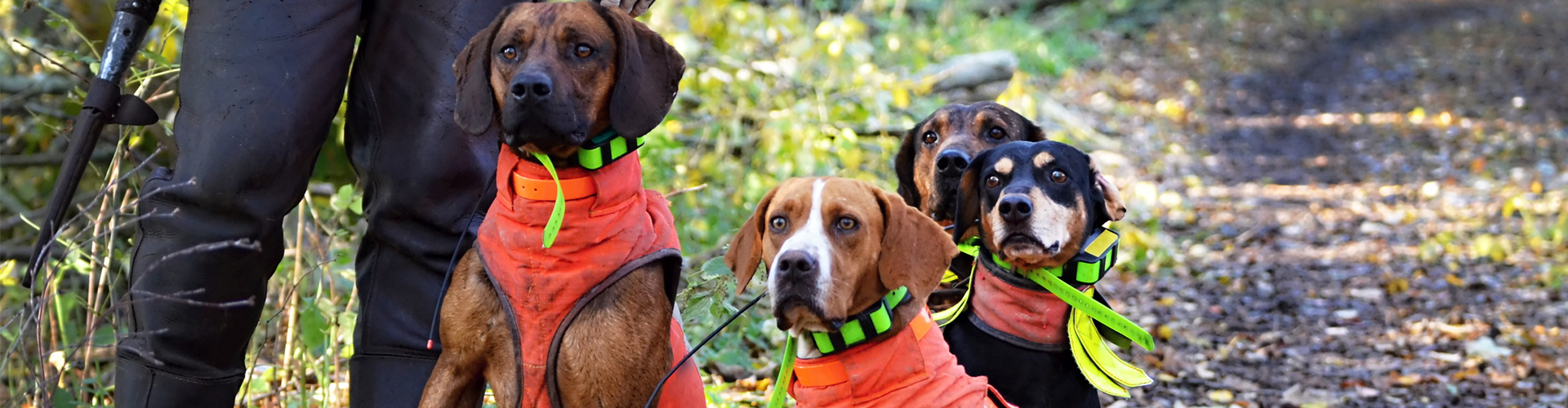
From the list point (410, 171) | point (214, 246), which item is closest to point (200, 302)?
point (214, 246)

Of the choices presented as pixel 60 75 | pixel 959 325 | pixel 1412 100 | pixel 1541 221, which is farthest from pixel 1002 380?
pixel 1412 100

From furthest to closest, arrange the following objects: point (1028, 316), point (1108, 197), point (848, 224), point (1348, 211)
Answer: point (1348, 211)
point (1108, 197)
point (1028, 316)
point (848, 224)

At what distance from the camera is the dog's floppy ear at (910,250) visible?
10.1 feet

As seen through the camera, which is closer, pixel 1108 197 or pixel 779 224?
pixel 779 224

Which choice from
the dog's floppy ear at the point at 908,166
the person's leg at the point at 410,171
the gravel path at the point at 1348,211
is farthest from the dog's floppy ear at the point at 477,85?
the gravel path at the point at 1348,211

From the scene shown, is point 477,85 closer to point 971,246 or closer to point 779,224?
point 779,224

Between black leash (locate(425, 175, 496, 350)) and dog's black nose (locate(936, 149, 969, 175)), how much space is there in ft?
5.16

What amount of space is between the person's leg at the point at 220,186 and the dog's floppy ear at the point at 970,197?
1793 millimetres

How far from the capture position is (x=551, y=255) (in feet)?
10.3

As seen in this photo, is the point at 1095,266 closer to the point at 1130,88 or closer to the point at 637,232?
the point at 637,232

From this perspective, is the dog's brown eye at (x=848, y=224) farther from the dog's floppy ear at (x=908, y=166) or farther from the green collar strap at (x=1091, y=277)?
the dog's floppy ear at (x=908, y=166)

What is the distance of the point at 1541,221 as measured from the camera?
10.1 meters

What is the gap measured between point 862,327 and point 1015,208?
30.7 inches

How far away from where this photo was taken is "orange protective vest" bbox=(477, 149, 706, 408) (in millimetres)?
3150
